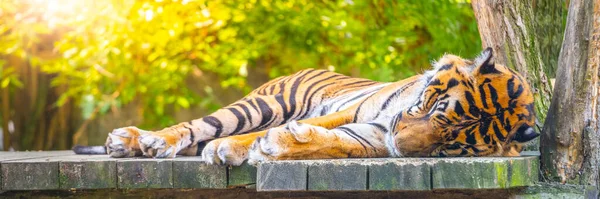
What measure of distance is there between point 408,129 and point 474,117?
10.3 inches

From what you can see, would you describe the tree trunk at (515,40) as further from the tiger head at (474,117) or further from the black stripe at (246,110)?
the black stripe at (246,110)

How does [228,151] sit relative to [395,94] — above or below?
below

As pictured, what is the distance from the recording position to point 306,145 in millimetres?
3012

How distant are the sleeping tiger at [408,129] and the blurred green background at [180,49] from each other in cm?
307

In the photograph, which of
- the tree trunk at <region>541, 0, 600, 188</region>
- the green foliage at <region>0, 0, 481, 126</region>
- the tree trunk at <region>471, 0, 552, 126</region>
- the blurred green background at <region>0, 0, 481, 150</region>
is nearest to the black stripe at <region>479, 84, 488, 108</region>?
the tree trunk at <region>541, 0, 600, 188</region>

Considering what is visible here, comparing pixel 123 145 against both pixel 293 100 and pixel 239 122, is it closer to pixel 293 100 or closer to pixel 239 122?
pixel 239 122

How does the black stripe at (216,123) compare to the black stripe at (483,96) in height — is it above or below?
below

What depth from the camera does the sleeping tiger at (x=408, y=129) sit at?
3037 mm

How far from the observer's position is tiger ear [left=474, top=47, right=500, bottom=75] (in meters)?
3.28

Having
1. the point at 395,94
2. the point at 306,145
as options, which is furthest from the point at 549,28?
the point at 306,145

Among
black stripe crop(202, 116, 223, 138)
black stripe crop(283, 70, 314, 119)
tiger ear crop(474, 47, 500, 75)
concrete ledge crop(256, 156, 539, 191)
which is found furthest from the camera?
black stripe crop(283, 70, 314, 119)

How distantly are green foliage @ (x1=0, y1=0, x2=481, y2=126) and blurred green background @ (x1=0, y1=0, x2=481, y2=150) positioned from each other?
14 mm

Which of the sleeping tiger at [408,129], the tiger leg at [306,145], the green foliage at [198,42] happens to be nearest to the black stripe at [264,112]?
the sleeping tiger at [408,129]

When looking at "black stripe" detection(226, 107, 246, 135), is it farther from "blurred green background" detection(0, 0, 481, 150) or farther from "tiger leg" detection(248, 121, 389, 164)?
"blurred green background" detection(0, 0, 481, 150)
